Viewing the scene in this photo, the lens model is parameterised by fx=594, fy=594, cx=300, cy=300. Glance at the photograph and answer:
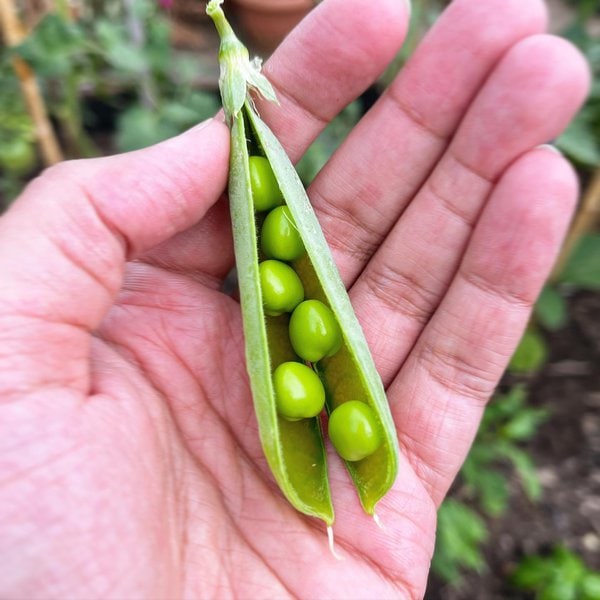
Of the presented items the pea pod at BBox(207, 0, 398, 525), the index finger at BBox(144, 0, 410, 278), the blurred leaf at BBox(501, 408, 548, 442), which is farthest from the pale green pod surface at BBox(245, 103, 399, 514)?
the blurred leaf at BBox(501, 408, 548, 442)

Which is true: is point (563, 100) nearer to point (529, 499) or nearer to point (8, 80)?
point (529, 499)

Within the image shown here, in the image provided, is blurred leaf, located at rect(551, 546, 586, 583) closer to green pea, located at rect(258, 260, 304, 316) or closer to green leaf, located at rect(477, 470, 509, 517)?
green leaf, located at rect(477, 470, 509, 517)

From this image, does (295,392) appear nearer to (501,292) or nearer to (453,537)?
(501,292)

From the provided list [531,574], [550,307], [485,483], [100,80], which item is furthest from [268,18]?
[531,574]

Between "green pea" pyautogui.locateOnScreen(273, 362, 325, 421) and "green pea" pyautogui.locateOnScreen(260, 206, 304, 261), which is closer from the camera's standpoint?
"green pea" pyautogui.locateOnScreen(273, 362, 325, 421)

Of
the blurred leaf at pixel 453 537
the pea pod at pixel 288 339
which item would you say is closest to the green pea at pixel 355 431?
the pea pod at pixel 288 339

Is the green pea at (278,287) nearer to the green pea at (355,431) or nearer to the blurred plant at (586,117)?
the green pea at (355,431)

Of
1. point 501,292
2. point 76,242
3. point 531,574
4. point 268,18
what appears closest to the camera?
point 76,242
